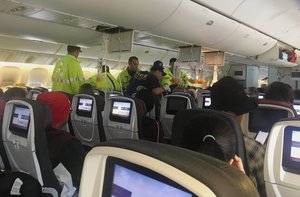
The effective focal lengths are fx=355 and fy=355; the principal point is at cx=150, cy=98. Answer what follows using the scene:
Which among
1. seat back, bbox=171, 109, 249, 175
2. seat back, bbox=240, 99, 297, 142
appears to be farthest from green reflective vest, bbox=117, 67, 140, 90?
seat back, bbox=171, 109, 249, 175

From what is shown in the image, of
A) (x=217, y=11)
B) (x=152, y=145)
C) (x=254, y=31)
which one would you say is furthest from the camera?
(x=254, y=31)

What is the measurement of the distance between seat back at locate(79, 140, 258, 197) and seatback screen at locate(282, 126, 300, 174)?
1.37m

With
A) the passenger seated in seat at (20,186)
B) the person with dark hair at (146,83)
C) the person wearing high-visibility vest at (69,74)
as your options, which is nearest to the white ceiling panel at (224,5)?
the person with dark hair at (146,83)

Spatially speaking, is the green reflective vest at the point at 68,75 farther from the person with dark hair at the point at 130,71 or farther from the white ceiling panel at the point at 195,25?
the white ceiling panel at the point at 195,25

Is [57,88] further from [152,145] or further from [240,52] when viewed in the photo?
[152,145]

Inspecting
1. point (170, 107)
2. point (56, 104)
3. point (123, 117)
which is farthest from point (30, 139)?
point (170, 107)

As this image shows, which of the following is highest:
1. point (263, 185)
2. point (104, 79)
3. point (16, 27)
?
point (16, 27)

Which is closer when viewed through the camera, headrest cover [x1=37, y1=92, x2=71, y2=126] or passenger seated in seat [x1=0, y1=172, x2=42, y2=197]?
passenger seated in seat [x1=0, y1=172, x2=42, y2=197]

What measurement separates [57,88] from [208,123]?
5203 mm

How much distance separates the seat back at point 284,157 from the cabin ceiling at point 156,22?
324cm

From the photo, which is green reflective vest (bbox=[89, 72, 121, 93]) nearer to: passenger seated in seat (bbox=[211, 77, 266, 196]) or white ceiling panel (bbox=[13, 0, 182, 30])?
white ceiling panel (bbox=[13, 0, 182, 30])

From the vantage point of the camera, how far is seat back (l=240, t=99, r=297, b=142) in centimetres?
364

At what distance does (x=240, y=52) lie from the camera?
1003 cm

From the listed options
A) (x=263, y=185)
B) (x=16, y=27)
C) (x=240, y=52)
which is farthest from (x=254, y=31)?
(x=263, y=185)
